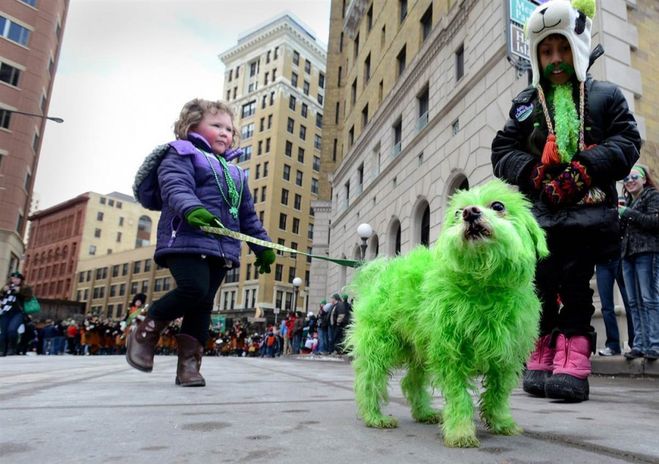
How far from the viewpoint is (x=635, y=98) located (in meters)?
9.94

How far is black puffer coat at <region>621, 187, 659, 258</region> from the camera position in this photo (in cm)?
552

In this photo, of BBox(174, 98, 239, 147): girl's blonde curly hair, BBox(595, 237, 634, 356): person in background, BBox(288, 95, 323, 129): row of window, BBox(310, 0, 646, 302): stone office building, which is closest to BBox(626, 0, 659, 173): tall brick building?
BBox(310, 0, 646, 302): stone office building

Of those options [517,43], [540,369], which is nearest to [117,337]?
[517,43]

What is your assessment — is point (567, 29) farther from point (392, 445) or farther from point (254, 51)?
point (254, 51)

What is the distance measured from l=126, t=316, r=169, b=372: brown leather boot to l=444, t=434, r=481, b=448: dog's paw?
2.53m

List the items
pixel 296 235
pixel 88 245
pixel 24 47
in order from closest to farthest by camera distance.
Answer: pixel 24 47 < pixel 296 235 < pixel 88 245

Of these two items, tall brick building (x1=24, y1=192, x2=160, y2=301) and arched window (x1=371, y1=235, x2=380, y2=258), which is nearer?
arched window (x1=371, y1=235, x2=380, y2=258)

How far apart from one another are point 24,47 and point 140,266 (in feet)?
135

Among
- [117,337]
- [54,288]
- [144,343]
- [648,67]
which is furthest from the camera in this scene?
[54,288]

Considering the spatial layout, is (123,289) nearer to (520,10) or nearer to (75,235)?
(75,235)

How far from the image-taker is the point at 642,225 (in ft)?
18.2

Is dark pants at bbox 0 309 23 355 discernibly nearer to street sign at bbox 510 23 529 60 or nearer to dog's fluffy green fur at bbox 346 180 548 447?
dog's fluffy green fur at bbox 346 180 548 447

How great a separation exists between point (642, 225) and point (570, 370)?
3.42 meters

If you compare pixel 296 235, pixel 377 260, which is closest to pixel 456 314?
pixel 377 260
